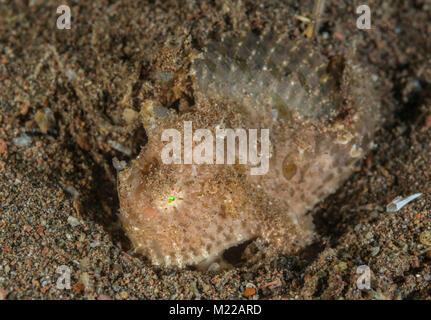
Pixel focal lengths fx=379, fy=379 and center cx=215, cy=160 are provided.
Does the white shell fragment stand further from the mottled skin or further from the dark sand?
the mottled skin

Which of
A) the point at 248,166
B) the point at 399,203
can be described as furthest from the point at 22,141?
the point at 399,203

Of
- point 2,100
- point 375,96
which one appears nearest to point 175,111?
point 2,100

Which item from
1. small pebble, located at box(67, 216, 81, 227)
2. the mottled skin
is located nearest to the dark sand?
small pebble, located at box(67, 216, 81, 227)

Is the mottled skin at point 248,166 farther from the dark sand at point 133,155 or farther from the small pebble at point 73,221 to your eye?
the small pebble at point 73,221

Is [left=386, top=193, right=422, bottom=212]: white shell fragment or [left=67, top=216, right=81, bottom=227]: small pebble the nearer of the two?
[left=67, top=216, right=81, bottom=227]: small pebble

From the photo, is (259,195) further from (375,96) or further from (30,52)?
(30,52)

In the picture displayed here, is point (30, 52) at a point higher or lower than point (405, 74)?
higher
